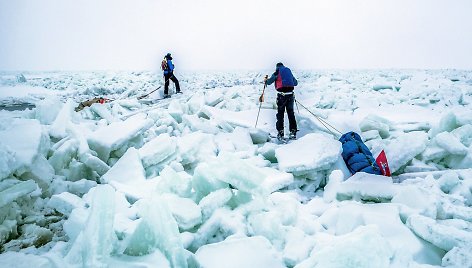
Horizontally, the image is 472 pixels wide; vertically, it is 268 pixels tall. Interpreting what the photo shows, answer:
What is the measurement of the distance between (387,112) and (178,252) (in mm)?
7734

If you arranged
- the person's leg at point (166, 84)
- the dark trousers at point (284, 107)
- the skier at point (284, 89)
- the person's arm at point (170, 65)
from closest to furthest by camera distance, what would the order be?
the skier at point (284, 89)
the dark trousers at point (284, 107)
the person's arm at point (170, 65)
the person's leg at point (166, 84)

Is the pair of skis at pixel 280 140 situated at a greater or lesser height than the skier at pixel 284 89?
lesser

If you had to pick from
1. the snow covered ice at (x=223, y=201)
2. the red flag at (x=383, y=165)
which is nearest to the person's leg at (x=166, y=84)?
the snow covered ice at (x=223, y=201)

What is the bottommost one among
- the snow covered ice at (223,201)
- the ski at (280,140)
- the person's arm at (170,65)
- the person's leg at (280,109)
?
the ski at (280,140)

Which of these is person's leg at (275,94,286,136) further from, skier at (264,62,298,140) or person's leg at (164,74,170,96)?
person's leg at (164,74,170,96)

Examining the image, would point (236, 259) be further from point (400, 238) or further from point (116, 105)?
point (116, 105)

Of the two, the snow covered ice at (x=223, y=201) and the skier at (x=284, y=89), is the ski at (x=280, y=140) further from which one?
the snow covered ice at (x=223, y=201)

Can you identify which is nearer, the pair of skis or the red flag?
the red flag

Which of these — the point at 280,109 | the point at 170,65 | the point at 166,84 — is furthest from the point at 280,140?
the point at 166,84

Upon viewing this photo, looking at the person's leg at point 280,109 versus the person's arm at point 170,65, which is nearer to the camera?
the person's leg at point 280,109

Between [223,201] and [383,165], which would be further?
[383,165]

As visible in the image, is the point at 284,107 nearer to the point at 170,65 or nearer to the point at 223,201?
the point at 223,201

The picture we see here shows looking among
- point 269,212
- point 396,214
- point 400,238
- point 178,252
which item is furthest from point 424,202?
point 178,252

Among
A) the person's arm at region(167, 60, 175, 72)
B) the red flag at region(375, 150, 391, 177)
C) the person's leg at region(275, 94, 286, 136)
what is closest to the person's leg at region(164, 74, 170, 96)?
the person's arm at region(167, 60, 175, 72)
